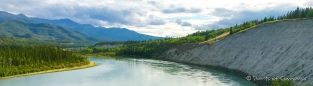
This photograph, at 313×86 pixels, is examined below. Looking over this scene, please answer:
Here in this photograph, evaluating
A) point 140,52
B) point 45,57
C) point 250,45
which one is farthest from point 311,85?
point 140,52

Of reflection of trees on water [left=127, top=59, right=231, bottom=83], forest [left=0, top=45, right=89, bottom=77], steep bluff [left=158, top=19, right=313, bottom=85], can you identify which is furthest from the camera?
forest [left=0, top=45, right=89, bottom=77]

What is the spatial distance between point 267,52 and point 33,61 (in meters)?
63.4

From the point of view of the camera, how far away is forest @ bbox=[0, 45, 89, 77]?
73088mm

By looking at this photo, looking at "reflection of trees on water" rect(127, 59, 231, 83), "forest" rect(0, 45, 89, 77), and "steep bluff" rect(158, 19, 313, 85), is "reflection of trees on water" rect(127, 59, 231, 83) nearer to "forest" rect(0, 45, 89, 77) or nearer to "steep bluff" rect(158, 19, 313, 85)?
"steep bluff" rect(158, 19, 313, 85)

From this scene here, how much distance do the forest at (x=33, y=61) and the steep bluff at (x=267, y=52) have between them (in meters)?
45.3

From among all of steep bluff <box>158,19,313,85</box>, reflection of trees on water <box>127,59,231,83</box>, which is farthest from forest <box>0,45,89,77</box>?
steep bluff <box>158,19,313,85</box>

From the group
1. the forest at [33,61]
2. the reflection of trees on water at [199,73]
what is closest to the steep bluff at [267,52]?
the reflection of trees on water at [199,73]

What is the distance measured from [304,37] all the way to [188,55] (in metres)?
53.0

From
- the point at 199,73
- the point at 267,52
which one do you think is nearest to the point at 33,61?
the point at 199,73

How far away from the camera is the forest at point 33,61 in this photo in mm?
73088

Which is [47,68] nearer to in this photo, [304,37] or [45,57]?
[45,57]

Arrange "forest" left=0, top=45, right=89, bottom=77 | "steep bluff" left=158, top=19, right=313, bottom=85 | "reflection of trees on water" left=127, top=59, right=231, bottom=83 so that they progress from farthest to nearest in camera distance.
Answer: "forest" left=0, top=45, right=89, bottom=77 → "reflection of trees on water" left=127, top=59, right=231, bottom=83 → "steep bluff" left=158, top=19, right=313, bottom=85

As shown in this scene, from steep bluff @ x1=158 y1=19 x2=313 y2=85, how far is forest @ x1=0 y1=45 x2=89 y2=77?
4527cm

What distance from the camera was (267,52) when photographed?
78375 millimetres
